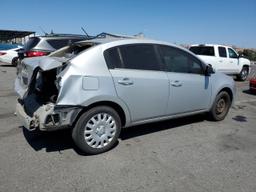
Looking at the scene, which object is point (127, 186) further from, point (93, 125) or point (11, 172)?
point (11, 172)

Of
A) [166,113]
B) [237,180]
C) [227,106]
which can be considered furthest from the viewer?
[227,106]

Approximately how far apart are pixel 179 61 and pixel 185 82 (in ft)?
1.34

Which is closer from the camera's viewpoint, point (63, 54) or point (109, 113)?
point (109, 113)

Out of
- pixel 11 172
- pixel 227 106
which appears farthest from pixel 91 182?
pixel 227 106

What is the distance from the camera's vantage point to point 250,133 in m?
5.49

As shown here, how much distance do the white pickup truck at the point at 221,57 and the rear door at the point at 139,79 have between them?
9.10 metres

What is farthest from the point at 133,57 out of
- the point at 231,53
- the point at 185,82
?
the point at 231,53

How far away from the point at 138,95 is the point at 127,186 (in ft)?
5.14

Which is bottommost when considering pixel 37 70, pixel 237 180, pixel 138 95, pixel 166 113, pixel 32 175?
pixel 237 180

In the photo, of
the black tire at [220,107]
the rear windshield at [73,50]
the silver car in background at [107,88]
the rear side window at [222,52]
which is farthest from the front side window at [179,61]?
the rear side window at [222,52]

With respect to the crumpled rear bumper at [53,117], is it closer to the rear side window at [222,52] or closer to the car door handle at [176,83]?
the car door handle at [176,83]

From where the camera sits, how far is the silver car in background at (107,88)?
3.82 meters

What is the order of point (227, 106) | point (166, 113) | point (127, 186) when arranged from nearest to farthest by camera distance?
1. point (127, 186)
2. point (166, 113)
3. point (227, 106)

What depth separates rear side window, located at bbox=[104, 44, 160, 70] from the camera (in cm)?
423
